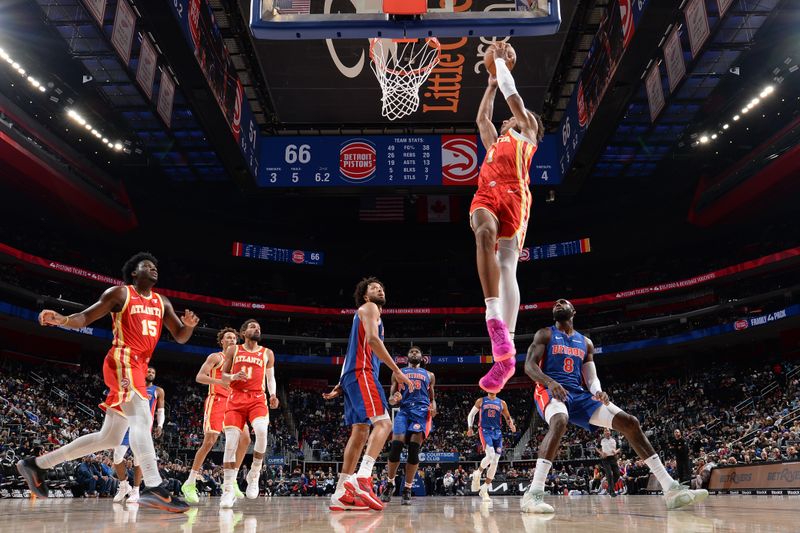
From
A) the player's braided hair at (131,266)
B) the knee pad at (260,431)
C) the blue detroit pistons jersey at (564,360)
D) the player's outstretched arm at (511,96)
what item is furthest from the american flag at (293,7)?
the knee pad at (260,431)

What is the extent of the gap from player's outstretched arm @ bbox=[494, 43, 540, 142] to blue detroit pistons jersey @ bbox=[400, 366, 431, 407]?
456cm

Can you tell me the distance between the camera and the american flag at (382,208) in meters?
26.5

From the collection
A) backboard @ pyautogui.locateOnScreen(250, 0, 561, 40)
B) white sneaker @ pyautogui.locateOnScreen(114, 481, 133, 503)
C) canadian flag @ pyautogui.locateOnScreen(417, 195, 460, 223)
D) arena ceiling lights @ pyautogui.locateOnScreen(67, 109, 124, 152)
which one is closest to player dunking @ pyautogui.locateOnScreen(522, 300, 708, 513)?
backboard @ pyautogui.locateOnScreen(250, 0, 561, 40)

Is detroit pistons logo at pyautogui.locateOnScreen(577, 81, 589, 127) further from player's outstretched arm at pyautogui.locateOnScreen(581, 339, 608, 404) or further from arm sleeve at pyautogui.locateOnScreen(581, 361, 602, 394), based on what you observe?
arm sleeve at pyautogui.locateOnScreen(581, 361, 602, 394)

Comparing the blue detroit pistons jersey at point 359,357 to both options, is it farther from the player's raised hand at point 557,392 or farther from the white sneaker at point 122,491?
the white sneaker at point 122,491

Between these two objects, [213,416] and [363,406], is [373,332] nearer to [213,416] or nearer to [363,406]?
[363,406]

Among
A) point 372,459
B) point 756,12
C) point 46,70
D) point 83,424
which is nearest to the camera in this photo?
point 372,459

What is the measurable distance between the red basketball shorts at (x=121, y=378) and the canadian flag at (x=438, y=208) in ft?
77.1

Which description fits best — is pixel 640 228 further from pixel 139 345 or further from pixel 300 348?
pixel 139 345

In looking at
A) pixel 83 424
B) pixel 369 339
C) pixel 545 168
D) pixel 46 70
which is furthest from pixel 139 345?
pixel 83 424

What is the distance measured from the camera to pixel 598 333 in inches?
1273

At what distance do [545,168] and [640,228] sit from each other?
753 inches

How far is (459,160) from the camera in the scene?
14.9 metres

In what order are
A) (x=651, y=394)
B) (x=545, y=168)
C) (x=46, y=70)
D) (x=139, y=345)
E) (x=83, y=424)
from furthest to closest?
(x=651, y=394), (x=83, y=424), (x=46, y=70), (x=545, y=168), (x=139, y=345)
